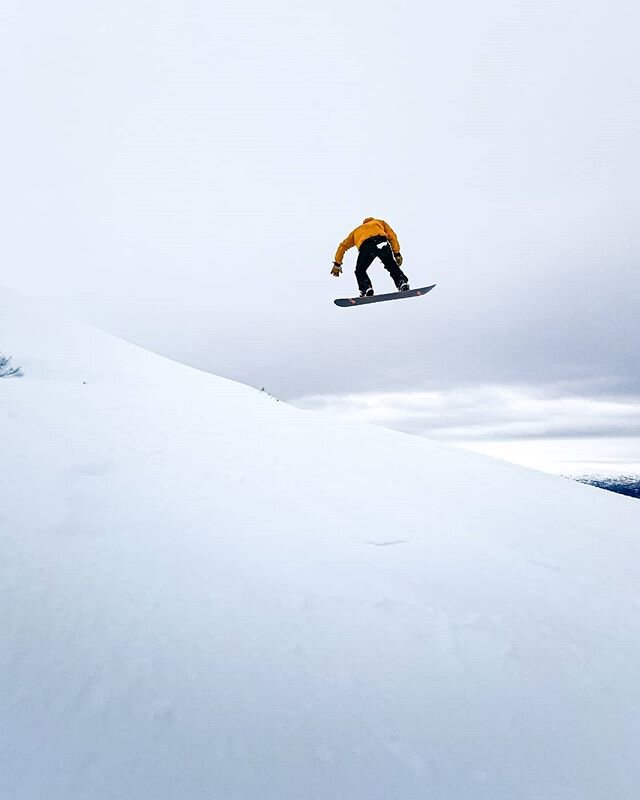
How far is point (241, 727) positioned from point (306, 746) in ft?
1.55

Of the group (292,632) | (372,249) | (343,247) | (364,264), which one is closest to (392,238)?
(372,249)

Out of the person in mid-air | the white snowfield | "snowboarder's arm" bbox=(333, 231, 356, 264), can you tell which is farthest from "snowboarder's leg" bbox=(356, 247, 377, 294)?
the white snowfield

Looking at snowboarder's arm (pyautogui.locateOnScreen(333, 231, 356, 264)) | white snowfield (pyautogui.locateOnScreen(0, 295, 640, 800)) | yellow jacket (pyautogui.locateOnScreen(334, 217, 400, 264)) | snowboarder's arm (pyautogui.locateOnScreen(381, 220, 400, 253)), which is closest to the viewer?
white snowfield (pyautogui.locateOnScreen(0, 295, 640, 800))

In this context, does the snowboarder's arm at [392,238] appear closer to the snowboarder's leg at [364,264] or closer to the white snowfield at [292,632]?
the snowboarder's leg at [364,264]

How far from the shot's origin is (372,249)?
34.2ft

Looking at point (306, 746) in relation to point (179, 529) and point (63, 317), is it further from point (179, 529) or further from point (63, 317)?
point (63, 317)

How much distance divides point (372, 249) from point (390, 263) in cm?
66

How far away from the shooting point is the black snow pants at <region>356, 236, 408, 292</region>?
33.9 feet

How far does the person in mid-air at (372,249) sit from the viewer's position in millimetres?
10258

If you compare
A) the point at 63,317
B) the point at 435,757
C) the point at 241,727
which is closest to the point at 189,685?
the point at 241,727

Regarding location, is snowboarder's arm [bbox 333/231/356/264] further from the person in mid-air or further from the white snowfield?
the white snowfield

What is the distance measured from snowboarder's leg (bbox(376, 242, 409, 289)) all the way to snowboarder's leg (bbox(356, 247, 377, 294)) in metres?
0.20

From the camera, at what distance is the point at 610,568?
5613 millimetres

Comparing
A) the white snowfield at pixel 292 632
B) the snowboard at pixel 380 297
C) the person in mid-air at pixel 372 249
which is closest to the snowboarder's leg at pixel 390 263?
the person in mid-air at pixel 372 249
